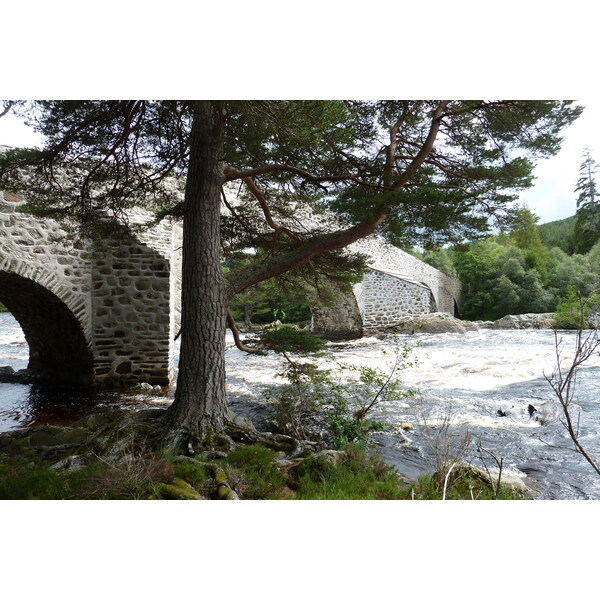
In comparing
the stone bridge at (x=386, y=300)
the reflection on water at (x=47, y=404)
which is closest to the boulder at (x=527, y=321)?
the stone bridge at (x=386, y=300)

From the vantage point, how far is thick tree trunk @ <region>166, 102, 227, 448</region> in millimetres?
2533

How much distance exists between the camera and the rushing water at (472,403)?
8.09 ft

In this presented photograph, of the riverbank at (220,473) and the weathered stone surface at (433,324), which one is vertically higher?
the weathered stone surface at (433,324)

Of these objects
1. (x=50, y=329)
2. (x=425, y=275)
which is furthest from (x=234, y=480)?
(x=425, y=275)

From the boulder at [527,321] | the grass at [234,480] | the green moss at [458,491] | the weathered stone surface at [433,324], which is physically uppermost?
the boulder at [527,321]

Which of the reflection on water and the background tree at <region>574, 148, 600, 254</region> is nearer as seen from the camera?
the background tree at <region>574, 148, 600, 254</region>

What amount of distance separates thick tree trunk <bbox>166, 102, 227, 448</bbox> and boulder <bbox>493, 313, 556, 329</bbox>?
9.37 feet

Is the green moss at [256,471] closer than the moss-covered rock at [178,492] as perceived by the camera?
No

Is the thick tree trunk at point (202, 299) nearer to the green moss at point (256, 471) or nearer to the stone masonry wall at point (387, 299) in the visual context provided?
the green moss at point (256, 471)

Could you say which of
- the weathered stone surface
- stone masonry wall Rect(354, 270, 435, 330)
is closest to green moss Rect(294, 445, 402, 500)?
the weathered stone surface

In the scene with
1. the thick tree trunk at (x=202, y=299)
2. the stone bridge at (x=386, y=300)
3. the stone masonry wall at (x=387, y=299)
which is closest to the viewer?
the thick tree trunk at (x=202, y=299)

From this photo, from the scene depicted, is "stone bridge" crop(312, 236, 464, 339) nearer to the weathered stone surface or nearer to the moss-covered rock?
the weathered stone surface

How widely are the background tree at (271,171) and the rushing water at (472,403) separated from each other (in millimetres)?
1289
